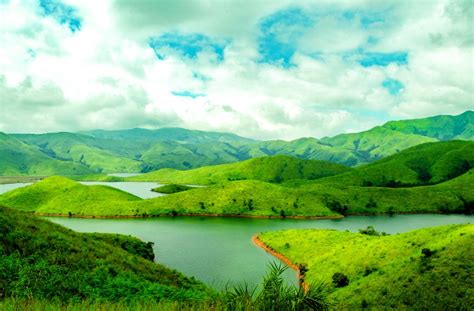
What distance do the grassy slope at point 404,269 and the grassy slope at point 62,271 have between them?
17549 mm

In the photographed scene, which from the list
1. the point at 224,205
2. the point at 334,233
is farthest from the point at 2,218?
the point at 224,205

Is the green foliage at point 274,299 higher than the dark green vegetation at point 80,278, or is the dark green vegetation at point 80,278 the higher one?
the green foliage at point 274,299

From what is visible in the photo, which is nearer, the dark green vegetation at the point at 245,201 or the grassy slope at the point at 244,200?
the dark green vegetation at the point at 245,201

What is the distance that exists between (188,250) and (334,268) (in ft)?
126

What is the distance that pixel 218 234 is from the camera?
103250mm

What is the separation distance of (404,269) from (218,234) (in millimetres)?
67207

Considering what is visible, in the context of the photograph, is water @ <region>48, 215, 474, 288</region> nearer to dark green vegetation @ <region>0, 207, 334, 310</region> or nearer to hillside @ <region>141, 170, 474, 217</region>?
hillside @ <region>141, 170, 474, 217</region>

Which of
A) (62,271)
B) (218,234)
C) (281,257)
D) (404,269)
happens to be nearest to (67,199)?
(218,234)

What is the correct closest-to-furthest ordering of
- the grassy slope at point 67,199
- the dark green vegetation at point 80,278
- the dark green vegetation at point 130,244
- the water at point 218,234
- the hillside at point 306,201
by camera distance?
the dark green vegetation at point 80,278, the dark green vegetation at point 130,244, the water at point 218,234, the grassy slope at point 67,199, the hillside at point 306,201

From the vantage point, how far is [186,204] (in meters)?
154

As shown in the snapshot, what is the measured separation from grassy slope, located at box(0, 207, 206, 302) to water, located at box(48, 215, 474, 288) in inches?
772

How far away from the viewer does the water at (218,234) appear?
63.2m

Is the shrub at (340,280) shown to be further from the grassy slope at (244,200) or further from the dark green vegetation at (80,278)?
the grassy slope at (244,200)

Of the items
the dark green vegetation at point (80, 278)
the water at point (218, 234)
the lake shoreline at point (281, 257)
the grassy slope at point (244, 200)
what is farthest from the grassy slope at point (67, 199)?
the dark green vegetation at point (80, 278)
